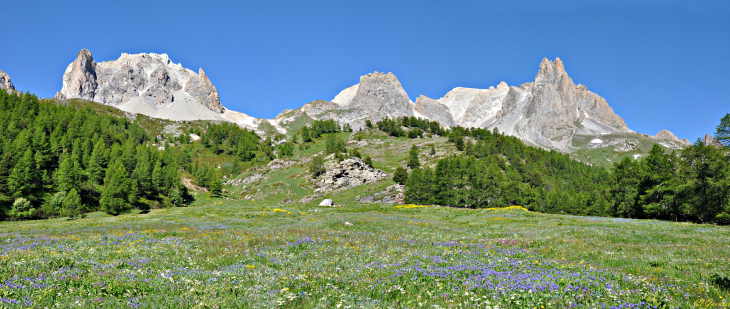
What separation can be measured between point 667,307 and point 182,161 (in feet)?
686

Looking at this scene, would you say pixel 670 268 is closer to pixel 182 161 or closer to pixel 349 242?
pixel 349 242

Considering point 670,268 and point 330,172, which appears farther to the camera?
point 330,172

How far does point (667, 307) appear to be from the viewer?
25.8ft

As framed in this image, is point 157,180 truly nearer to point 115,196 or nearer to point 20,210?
point 115,196

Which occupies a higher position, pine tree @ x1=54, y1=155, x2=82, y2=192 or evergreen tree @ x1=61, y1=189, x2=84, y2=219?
pine tree @ x1=54, y1=155, x2=82, y2=192

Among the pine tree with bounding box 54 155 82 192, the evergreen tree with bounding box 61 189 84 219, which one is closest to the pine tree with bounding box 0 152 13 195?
the pine tree with bounding box 54 155 82 192

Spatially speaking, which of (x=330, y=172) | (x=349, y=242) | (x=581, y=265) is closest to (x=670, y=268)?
(x=581, y=265)

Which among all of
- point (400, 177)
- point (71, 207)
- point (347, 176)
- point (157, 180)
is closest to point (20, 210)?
point (71, 207)

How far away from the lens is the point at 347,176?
152 metres

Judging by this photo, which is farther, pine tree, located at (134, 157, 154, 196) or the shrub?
pine tree, located at (134, 157, 154, 196)

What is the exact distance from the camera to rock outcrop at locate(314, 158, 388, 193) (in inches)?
5787

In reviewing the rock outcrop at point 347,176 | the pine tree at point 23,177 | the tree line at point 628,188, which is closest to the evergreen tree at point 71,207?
the pine tree at point 23,177

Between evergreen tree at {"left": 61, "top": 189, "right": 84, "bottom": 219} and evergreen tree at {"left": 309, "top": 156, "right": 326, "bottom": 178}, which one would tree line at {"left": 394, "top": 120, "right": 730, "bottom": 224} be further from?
evergreen tree at {"left": 61, "top": 189, "right": 84, "bottom": 219}

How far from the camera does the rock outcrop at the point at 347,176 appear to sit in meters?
147
